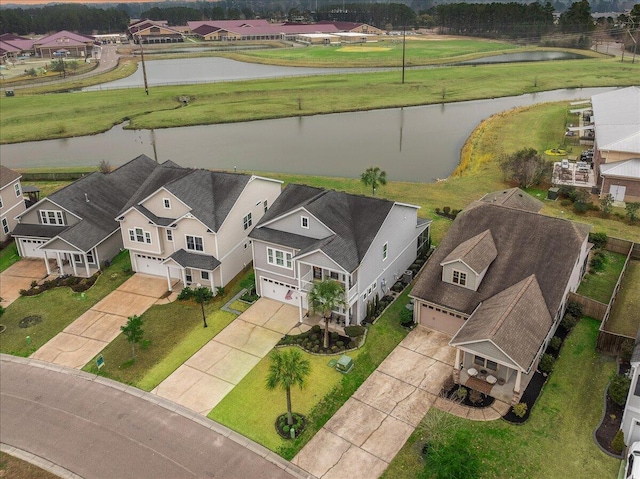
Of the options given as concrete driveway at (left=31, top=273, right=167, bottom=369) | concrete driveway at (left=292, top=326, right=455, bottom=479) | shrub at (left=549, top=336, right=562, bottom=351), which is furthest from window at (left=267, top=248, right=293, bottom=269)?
shrub at (left=549, top=336, right=562, bottom=351)

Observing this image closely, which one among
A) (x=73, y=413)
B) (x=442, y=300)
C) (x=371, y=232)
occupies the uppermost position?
(x=371, y=232)

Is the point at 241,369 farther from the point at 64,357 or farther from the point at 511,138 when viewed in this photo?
the point at 511,138

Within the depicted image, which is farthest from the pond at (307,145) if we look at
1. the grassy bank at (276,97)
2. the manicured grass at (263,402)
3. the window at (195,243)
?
the manicured grass at (263,402)

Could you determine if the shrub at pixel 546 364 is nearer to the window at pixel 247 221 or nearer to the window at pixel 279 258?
the window at pixel 279 258

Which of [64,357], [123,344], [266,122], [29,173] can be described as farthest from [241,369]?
[266,122]

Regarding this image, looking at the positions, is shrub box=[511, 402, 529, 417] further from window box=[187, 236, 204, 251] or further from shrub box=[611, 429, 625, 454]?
window box=[187, 236, 204, 251]

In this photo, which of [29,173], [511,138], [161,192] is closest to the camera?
[161,192]

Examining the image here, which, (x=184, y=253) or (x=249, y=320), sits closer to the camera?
(x=249, y=320)
